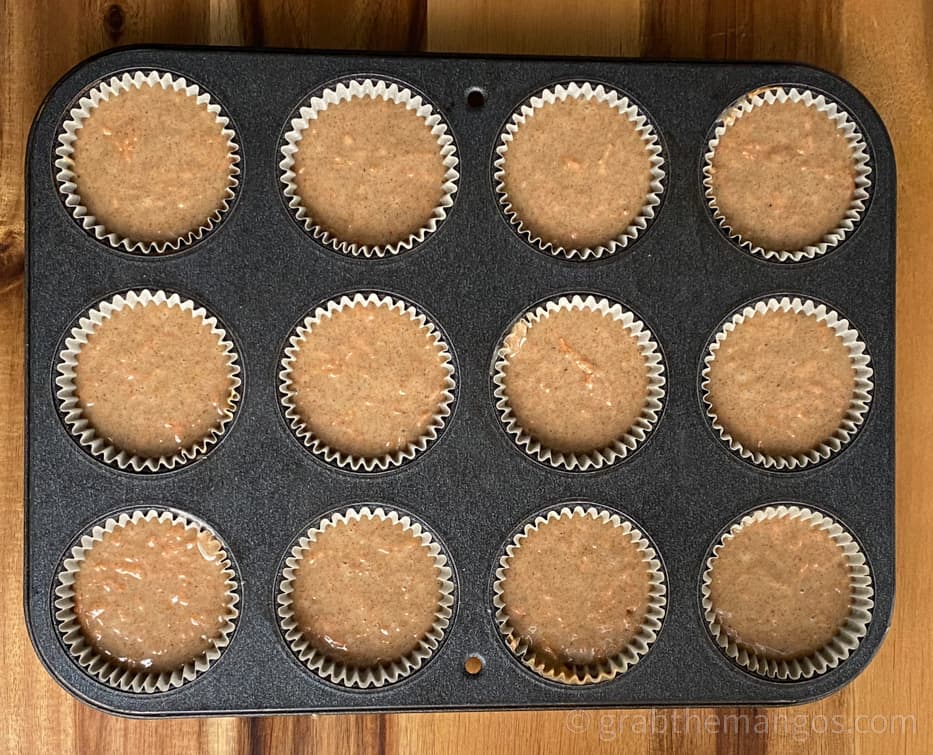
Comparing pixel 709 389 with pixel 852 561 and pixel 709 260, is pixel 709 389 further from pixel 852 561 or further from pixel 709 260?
pixel 852 561

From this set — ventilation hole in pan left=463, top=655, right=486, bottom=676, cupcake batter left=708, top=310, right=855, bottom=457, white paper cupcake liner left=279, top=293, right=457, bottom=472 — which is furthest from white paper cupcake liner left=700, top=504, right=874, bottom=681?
white paper cupcake liner left=279, top=293, right=457, bottom=472

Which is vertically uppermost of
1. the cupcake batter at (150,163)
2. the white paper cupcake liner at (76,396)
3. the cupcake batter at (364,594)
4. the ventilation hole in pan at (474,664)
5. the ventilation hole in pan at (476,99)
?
the ventilation hole in pan at (476,99)

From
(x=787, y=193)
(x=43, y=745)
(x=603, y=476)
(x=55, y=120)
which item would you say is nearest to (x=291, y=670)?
(x=43, y=745)

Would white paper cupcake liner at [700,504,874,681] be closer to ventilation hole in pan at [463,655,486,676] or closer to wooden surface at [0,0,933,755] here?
wooden surface at [0,0,933,755]

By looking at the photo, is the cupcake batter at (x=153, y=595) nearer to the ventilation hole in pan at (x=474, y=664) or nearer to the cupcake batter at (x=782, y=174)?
the ventilation hole in pan at (x=474, y=664)

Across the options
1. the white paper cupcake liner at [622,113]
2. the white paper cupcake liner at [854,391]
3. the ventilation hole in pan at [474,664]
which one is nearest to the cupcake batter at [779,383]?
the white paper cupcake liner at [854,391]

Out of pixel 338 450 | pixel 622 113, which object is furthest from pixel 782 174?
pixel 338 450

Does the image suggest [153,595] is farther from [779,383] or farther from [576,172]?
[779,383]
